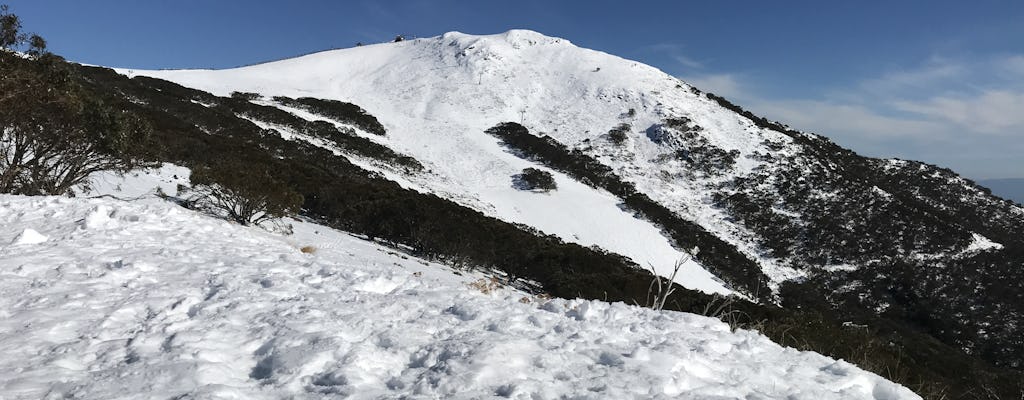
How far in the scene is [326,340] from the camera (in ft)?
15.4

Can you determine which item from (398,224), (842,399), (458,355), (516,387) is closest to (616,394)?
(516,387)

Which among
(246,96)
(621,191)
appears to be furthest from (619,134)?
(246,96)

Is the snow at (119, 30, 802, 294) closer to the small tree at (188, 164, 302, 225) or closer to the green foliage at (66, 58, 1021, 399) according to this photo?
the green foliage at (66, 58, 1021, 399)

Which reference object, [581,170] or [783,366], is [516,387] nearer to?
[783,366]

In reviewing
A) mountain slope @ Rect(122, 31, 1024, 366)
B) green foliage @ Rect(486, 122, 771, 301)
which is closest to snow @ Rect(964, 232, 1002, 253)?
mountain slope @ Rect(122, 31, 1024, 366)

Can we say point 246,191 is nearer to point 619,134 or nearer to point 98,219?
point 98,219

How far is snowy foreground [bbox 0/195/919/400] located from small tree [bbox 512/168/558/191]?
113 ft

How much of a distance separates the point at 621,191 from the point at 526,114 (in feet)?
76.1

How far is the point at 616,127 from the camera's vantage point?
58.2 meters

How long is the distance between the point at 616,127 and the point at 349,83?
3850 cm

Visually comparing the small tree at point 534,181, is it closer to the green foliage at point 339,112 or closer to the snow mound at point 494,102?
the snow mound at point 494,102

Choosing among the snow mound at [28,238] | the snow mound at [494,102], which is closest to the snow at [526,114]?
the snow mound at [494,102]

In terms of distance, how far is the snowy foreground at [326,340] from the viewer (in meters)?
3.93

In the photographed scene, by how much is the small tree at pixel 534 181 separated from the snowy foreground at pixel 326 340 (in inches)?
1352
